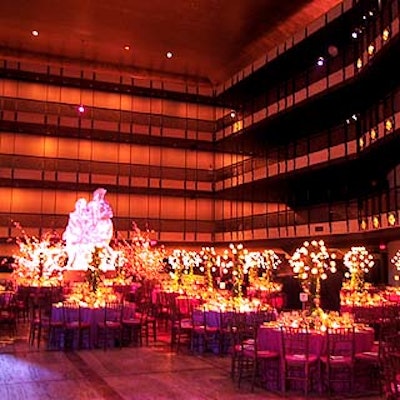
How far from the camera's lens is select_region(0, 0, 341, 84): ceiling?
23.4 metres

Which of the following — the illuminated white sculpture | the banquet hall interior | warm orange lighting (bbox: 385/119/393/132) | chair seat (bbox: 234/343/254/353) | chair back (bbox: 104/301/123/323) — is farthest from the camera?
the illuminated white sculpture

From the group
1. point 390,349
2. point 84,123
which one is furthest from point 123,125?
point 390,349

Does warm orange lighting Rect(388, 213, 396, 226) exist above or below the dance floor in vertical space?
above

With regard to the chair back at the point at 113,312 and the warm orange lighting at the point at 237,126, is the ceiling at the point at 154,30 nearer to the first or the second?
the warm orange lighting at the point at 237,126

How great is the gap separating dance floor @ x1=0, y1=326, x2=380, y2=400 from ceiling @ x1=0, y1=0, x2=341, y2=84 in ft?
52.5

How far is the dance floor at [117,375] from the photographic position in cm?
769

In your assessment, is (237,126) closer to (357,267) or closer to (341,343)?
(357,267)

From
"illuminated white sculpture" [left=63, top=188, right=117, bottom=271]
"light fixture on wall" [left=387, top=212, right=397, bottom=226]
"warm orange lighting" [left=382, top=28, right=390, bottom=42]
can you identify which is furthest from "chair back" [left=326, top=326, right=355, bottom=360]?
"illuminated white sculpture" [left=63, top=188, right=117, bottom=271]

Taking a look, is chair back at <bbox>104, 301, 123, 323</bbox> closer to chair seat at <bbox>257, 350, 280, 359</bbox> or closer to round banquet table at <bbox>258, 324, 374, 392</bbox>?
round banquet table at <bbox>258, 324, 374, 392</bbox>

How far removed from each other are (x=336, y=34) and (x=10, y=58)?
50.7ft

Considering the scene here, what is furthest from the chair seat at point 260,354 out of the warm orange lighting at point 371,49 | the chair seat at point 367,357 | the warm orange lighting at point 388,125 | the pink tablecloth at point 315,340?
the warm orange lighting at point 371,49

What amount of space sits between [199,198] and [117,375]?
23.8m

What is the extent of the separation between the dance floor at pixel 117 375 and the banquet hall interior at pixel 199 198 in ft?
0.17

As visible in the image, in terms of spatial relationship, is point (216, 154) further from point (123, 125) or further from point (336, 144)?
point (336, 144)
